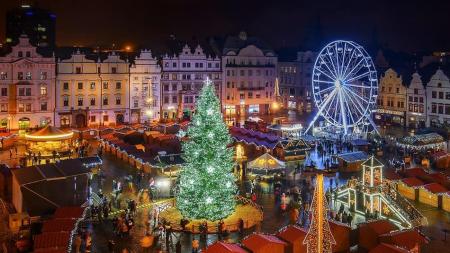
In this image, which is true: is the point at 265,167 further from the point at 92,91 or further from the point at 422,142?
the point at 92,91

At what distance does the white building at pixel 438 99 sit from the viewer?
65250mm

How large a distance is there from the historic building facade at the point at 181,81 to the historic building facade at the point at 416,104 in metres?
28.9

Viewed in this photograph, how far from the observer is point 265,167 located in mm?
39406

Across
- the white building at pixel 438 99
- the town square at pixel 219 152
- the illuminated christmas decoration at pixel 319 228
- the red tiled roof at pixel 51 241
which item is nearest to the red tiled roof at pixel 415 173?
the town square at pixel 219 152

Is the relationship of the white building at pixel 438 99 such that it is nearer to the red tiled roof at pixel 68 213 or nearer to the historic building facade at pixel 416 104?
the historic building facade at pixel 416 104

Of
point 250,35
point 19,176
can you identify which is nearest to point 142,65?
point 250,35

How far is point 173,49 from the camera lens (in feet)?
257

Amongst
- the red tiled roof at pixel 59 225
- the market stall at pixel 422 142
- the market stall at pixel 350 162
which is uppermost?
the market stall at pixel 422 142

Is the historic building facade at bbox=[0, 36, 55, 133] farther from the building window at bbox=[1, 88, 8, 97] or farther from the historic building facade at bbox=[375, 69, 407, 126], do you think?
the historic building facade at bbox=[375, 69, 407, 126]

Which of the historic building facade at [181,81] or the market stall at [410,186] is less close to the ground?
the historic building facade at [181,81]

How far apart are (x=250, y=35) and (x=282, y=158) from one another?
145 ft

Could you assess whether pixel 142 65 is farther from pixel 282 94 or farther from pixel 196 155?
pixel 196 155

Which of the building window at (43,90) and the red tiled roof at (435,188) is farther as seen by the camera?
the building window at (43,90)

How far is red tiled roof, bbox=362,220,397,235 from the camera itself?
2273 cm
